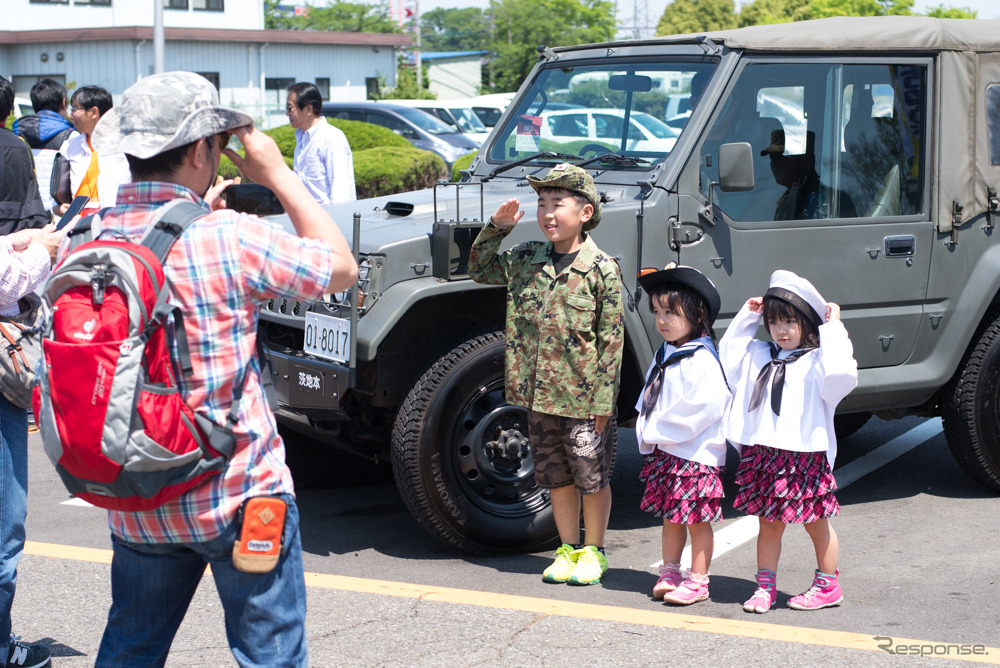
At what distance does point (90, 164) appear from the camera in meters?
6.73

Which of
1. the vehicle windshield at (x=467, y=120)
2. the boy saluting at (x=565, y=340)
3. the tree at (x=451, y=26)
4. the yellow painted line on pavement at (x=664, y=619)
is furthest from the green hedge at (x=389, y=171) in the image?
the tree at (x=451, y=26)

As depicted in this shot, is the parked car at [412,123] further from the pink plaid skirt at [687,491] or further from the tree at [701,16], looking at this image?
the tree at [701,16]

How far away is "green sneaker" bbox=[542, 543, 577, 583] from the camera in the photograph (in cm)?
447

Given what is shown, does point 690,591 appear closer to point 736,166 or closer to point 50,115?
point 736,166

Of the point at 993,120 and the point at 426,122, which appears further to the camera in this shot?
the point at 426,122

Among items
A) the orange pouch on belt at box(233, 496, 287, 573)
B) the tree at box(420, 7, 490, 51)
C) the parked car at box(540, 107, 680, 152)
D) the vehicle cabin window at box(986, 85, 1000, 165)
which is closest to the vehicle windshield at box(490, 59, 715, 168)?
the parked car at box(540, 107, 680, 152)

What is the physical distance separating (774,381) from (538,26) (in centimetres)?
4936

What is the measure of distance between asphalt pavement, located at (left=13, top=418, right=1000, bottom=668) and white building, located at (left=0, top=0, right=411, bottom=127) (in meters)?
27.1

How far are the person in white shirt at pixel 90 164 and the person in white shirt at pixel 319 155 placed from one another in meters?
1.20

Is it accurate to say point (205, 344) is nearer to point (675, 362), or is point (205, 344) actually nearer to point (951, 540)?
point (675, 362)

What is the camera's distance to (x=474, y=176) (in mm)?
5703

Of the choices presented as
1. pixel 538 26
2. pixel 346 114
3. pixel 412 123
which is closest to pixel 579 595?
pixel 412 123

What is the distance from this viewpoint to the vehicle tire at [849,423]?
664cm

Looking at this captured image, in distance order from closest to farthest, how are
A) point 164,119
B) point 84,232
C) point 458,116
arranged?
point 164,119 → point 84,232 → point 458,116
